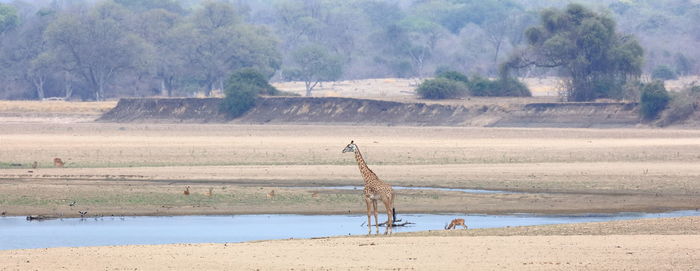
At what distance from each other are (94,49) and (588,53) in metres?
46.3

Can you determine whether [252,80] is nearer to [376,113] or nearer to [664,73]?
[376,113]

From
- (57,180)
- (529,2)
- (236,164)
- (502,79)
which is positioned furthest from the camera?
(529,2)

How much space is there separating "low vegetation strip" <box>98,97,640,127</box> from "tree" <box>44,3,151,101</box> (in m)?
20.5

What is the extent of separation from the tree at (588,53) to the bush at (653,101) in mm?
6751

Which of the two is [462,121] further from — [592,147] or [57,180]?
[57,180]

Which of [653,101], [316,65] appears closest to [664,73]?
[316,65]

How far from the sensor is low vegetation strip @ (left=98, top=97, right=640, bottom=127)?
228 ft

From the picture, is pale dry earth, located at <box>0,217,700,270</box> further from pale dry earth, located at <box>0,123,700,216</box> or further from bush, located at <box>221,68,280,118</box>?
bush, located at <box>221,68,280,118</box>

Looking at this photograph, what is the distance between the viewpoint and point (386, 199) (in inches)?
879

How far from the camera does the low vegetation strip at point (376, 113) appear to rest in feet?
228

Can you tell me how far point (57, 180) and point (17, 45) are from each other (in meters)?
88.8

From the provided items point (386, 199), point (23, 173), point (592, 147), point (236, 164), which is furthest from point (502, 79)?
point (386, 199)

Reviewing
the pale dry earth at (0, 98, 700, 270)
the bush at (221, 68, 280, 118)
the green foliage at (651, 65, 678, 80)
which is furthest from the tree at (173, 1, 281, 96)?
the pale dry earth at (0, 98, 700, 270)

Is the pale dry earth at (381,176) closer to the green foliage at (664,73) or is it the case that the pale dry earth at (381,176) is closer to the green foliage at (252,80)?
the green foliage at (252,80)
